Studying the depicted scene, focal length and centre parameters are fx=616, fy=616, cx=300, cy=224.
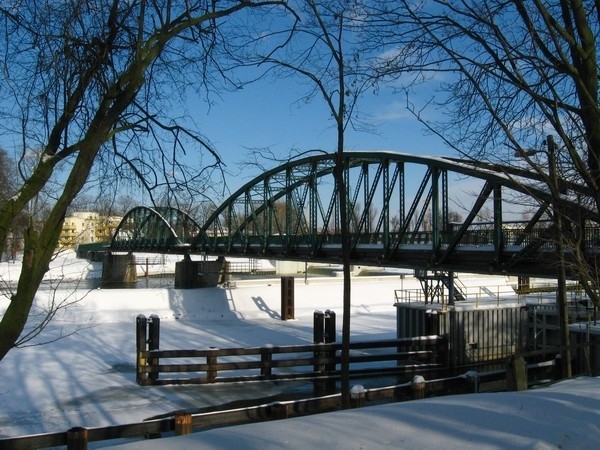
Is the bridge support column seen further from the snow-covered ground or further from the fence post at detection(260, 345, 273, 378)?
the fence post at detection(260, 345, 273, 378)

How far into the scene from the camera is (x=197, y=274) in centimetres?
Answer: 4094

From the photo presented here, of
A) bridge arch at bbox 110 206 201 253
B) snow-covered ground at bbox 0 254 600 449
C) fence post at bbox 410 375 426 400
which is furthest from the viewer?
bridge arch at bbox 110 206 201 253

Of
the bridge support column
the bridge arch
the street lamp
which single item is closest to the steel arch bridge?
the street lamp

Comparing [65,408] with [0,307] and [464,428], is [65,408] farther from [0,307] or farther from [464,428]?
[0,307]

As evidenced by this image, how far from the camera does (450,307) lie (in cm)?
2100

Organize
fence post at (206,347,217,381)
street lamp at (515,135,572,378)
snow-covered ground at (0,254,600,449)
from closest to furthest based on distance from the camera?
snow-covered ground at (0,254,600,449)
street lamp at (515,135,572,378)
fence post at (206,347,217,381)

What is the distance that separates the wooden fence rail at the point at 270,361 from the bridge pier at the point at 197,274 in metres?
20.5

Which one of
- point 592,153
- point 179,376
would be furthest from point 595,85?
point 179,376

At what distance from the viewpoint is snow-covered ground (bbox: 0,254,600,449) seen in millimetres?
5672

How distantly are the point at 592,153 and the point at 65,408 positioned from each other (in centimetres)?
1197

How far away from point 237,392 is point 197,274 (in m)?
25.6

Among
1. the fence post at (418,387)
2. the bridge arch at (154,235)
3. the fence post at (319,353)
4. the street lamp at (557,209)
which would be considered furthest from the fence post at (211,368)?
the bridge arch at (154,235)

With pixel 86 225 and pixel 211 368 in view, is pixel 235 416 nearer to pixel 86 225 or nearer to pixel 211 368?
pixel 86 225

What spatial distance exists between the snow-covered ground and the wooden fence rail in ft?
1.53
